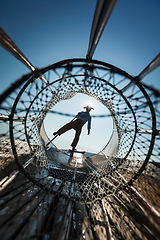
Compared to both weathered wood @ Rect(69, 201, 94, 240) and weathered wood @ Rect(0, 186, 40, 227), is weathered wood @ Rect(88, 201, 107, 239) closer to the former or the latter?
weathered wood @ Rect(69, 201, 94, 240)

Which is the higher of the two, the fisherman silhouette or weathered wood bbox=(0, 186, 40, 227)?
the fisherman silhouette

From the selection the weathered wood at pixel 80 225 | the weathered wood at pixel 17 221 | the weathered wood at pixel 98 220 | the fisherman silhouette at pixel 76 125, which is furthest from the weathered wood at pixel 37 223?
the fisherman silhouette at pixel 76 125

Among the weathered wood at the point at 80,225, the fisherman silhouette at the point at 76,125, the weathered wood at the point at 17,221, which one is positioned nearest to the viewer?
the weathered wood at the point at 17,221

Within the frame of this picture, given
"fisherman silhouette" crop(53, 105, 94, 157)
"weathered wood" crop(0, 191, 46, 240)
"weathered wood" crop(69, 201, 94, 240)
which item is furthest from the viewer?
"fisherman silhouette" crop(53, 105, 94, 157)

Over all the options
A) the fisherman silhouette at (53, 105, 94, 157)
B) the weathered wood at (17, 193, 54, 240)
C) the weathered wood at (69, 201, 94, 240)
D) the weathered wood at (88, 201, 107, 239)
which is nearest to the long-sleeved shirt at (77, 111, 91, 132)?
the fisherman silhouette at (53, 105, 94, 157)

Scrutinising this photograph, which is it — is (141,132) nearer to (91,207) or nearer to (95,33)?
(91,207)

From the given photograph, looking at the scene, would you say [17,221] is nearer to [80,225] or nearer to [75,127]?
[80,225]

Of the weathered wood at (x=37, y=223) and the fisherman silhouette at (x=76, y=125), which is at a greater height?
the fisherman silhouette at (x=76, y=125)

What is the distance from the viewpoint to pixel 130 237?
1333 mm

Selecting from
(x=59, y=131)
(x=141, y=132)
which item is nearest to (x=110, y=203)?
(x=141, y=132)

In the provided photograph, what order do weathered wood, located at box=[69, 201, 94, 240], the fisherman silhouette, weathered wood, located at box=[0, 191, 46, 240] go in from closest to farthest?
weathered wood, located at box=[0, 191, 46, 240], weathered wood, located at box=[69, 201, 94, 240], the fisherman silhouette

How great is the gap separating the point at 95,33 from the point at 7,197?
3.02 meters

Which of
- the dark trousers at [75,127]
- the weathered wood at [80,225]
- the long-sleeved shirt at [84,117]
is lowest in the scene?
the weathered wood at [80,225]

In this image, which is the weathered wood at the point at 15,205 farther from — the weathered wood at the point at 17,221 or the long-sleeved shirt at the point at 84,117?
the long-sleeved shirt at the point at 84,117
